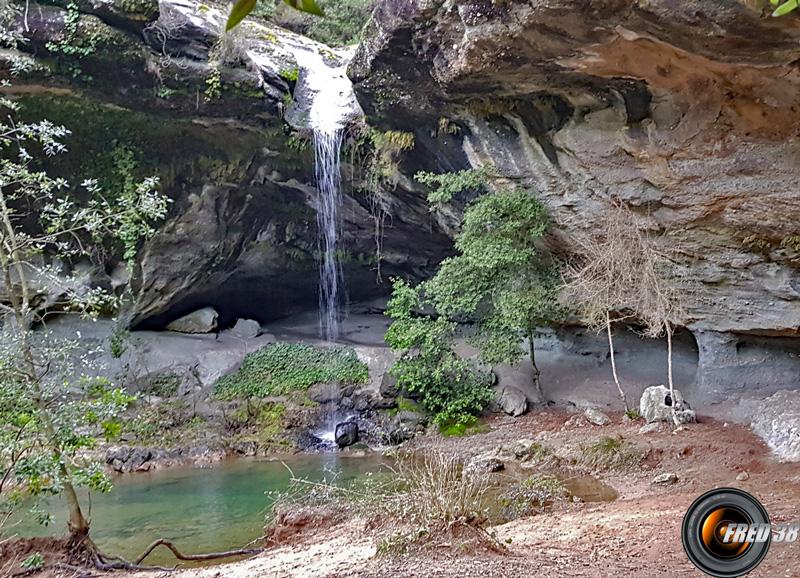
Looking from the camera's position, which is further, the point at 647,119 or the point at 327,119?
the point at 327,119

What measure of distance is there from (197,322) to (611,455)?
10841 millimetres

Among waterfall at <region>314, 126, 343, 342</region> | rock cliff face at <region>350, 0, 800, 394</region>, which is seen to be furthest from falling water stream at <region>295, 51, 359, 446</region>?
rock cliff face at <region>350, 0, 800, 394</region>

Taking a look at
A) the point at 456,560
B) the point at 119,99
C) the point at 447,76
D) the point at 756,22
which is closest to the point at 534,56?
the point at 447,76

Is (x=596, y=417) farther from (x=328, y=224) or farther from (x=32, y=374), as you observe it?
(x=32, y=374)

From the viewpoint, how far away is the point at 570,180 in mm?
10203

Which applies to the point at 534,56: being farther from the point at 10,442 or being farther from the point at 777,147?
the point at 10,442

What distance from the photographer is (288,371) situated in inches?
541

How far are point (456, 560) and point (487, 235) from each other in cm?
762

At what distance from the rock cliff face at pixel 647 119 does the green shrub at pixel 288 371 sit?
5011 mm

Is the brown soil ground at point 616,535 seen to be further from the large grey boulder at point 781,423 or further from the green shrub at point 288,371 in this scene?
the green shrub at point 288,371

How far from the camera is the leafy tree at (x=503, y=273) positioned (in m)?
10.6

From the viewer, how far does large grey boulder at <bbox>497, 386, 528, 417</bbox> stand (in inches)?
464

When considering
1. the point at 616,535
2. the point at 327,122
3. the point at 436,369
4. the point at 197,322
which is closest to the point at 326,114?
the point at 327,122

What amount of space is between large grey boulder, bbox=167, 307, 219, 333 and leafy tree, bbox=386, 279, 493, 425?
5617 millimetres
